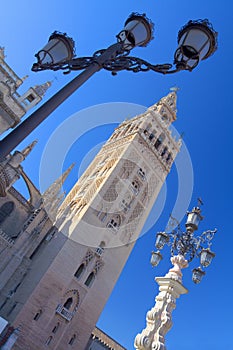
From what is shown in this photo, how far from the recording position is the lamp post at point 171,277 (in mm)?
5797

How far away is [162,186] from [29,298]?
15827 millimetres

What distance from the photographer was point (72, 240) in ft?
63.4

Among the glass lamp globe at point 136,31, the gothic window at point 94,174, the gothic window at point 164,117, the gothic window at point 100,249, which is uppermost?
the gothic window at point 164,117

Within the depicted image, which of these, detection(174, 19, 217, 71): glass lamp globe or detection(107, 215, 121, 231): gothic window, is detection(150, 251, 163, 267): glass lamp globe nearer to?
detection(174, 19, 217, 71): glass lamp globe

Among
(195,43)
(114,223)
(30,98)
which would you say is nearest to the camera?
(195,43)

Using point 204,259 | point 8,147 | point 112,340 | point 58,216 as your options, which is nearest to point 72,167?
point 58,216

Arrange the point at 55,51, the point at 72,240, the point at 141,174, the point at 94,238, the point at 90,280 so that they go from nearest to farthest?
the point at 55,51
the point at 72,240
the point at 90,280
the point at 94,238
the point at 141,174

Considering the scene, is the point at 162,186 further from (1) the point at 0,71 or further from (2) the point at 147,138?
(1) the point at 0,71

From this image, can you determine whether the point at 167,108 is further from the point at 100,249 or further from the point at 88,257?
the point at 88,257

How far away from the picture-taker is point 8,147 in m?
3.45

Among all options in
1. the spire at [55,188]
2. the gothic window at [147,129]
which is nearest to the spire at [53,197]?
the spire at [55,188]

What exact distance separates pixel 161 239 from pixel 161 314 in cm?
191

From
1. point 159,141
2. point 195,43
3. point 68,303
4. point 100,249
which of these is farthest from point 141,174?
point 195,43

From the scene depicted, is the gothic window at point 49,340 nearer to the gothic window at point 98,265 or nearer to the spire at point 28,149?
the gothic window at point 98,265
